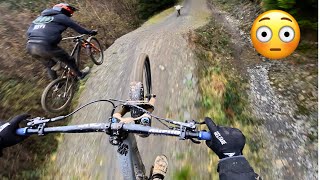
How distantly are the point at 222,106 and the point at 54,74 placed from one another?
4.90 metres

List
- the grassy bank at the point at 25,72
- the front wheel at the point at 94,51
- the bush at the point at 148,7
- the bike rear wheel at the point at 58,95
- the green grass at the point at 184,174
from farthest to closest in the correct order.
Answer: the bush at the point at 148,7 → the front wheel at the point at 94,51 → the bike rear wheel at the point at 58,95 → the grassy bank at the point at 25,72 → the green grass at the point at 184,174

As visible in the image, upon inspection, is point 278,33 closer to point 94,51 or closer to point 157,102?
point 157,102

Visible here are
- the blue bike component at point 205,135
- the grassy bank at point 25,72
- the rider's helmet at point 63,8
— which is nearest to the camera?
the blue bike component at point 205,135

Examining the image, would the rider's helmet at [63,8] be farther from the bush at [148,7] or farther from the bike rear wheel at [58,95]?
the bush at [148,7]

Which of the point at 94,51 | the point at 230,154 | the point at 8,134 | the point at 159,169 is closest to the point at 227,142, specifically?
the point at 230,154

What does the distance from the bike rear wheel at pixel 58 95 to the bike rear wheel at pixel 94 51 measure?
1.42m

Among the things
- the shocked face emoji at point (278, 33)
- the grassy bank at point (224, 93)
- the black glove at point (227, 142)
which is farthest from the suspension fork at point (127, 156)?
the shocked face emoji at point (278, 33)

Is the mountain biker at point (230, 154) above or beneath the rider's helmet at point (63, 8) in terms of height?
beneath

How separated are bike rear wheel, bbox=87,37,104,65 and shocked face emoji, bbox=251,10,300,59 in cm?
559

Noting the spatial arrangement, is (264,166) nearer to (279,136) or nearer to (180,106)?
(279,136)

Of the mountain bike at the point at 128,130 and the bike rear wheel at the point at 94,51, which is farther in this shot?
the bike rear wheel at the point at 94,51

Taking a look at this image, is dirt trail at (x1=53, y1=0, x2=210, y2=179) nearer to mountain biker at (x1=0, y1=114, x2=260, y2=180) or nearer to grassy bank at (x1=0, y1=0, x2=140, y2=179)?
grassy bank at (x1=0, y1=0, x2=140, y2=179)

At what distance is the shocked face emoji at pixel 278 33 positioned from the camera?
9.09 metres

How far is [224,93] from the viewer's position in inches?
→ 336
